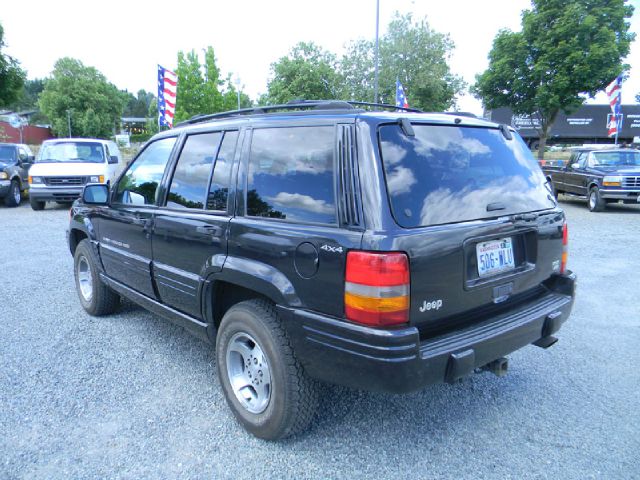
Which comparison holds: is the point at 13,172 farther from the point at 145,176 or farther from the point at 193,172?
the point at 193,172

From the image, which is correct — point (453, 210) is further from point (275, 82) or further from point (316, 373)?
point (275, 82)

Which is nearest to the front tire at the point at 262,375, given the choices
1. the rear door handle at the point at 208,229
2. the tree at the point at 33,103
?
the rear door handle at the point at 208,229

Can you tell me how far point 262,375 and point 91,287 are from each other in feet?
9.04

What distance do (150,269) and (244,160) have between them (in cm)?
128

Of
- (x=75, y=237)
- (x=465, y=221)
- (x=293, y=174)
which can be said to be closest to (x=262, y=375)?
(x=293, y=174)

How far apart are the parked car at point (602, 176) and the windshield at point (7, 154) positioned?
15504 mm

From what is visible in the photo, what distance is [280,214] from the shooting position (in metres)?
2.54

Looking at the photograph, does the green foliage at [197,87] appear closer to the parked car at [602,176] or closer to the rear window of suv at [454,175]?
the parked car at [602,176]

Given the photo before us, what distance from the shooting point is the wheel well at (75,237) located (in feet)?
16.1

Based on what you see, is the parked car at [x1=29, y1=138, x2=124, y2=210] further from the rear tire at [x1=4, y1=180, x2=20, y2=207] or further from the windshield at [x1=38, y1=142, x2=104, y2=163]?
the rear tire at [x1=4, y1=180, x2=20, y2=207]

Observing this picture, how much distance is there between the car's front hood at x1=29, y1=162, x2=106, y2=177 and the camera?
1223 centimetres

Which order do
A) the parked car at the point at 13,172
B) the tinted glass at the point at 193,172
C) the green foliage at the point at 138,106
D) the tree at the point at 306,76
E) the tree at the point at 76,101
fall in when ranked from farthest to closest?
the green foliage at the point at 138,106 → the tree at the point at 76,101 → the tree at the point at 306,76 → the parked car at the point at 13,172 → the tinted glass at the point at 193,172

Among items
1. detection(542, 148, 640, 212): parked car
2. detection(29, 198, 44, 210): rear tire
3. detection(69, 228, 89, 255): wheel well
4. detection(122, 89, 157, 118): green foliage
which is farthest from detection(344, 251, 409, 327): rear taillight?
detection(122, 89, 157, 118): green foliage

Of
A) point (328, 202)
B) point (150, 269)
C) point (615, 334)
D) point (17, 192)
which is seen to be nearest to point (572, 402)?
point (615, 334)
